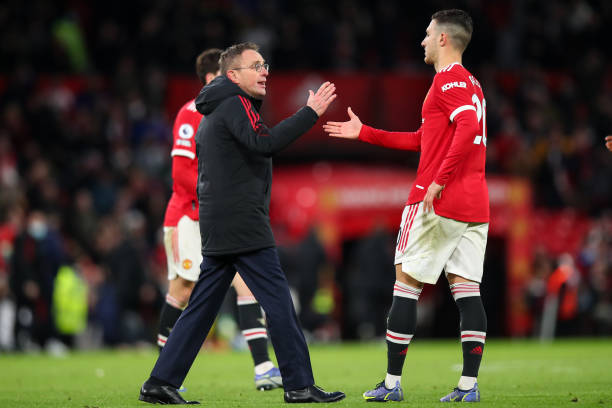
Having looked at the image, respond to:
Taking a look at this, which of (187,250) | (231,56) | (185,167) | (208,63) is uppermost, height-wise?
(208,63)

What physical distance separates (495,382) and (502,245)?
41.0 feet

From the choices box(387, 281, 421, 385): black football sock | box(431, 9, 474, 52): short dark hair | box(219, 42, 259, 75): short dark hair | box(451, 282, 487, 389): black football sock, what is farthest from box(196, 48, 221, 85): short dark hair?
box(451, 282, 487, 389): black football sock

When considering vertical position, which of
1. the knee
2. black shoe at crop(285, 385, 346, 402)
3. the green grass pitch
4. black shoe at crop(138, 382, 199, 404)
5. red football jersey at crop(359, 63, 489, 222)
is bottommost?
the green grass pitch

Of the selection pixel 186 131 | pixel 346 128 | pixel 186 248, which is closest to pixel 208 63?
pixel 186 131

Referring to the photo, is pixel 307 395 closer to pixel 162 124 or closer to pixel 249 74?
pixel 249 74

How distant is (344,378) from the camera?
9.80 metres

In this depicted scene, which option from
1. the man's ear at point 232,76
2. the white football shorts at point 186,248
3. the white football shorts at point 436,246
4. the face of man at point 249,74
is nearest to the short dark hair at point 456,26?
the white football shorts at point 436,246

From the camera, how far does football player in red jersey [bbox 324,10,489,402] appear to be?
6988 millimetres

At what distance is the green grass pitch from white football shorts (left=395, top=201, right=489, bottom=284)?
2.95 feet

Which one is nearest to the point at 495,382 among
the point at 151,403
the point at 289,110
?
the point at 151,403

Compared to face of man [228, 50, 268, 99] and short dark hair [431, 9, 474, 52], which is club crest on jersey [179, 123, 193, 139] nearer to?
face of man [228, 50, 268, 99]

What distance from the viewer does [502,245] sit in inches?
834

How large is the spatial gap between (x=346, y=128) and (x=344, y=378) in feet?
10.7

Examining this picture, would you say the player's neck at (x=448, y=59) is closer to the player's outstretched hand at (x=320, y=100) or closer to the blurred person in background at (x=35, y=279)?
the player's outstretched hand at (x=320, y=100)
